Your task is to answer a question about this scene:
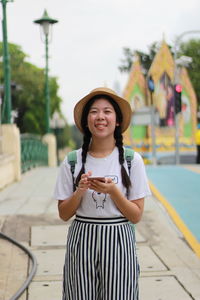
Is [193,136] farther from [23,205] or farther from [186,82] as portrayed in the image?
[23,205]

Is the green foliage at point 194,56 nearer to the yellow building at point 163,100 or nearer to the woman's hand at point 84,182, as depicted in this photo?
the yellow building at point 163,100

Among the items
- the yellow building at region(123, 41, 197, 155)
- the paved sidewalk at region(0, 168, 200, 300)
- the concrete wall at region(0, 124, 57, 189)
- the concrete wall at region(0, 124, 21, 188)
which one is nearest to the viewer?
the paved sidewalk at region(0, 168, 200, 300)

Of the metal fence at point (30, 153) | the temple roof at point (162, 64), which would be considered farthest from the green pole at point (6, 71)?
the temple roof at point (162, 64)

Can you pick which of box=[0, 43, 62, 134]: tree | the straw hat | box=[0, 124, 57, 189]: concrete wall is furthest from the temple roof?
the straw hat

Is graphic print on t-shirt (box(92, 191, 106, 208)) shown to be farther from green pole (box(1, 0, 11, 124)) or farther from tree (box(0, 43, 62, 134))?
tree (box(0, 43, 62, 134))

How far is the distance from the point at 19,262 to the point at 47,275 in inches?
21.4

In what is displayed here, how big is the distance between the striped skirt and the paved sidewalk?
1738mm

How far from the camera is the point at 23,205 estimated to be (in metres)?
9.05

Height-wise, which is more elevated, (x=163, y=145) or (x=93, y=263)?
(x=93, y=263)

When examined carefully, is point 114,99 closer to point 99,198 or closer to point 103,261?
point 99,198

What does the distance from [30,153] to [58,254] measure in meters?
12.6

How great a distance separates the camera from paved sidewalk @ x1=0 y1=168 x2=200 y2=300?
477 cm

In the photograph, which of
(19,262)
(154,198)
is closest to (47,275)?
(19,262)

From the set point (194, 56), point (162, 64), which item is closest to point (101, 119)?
point (162, 64)
